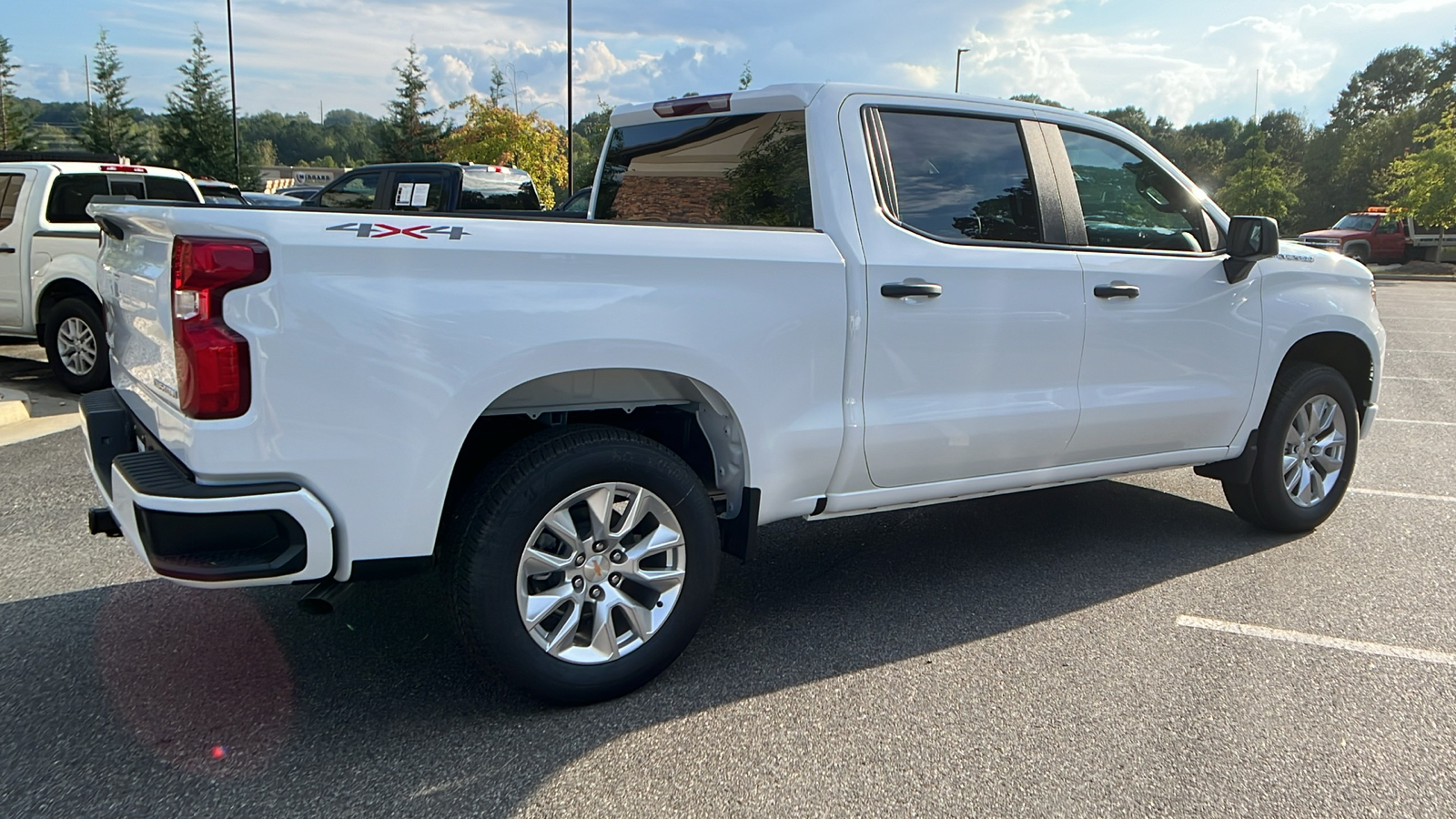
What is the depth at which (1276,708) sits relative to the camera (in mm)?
3375

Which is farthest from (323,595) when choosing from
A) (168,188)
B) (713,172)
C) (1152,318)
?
(168,188)

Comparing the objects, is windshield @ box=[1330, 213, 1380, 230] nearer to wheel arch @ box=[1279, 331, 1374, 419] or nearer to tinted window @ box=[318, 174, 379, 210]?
tinted window @ box=[318, 174, 379, 210]

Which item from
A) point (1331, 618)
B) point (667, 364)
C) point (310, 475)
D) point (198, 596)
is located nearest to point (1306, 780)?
point (1331, 618)

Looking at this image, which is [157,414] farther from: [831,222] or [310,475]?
[831,222]

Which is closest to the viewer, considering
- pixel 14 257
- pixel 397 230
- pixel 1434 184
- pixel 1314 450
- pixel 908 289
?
pixel 397 230

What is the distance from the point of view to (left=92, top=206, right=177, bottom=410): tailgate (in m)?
2.87

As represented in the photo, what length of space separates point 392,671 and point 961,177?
8.88 feet

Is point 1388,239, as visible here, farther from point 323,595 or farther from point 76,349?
point 323,595

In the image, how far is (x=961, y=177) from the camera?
4023 mm

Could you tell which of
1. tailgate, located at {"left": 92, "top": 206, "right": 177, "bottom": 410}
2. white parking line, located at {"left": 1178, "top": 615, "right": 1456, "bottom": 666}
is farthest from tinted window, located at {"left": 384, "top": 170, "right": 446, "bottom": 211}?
white parking line, located at {"left": 1178, "top": 615, "right": 1456, "bottom": 666}

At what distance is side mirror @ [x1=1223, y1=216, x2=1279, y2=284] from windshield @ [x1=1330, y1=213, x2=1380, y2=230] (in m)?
34.5

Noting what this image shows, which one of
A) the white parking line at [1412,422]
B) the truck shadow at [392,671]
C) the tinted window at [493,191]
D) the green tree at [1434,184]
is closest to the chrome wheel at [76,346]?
the tinted window at [493,191]

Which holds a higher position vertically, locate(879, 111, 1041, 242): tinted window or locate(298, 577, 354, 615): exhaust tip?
locate(879, 111, 1041, 242): tinted window

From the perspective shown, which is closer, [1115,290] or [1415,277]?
[1115,290]
